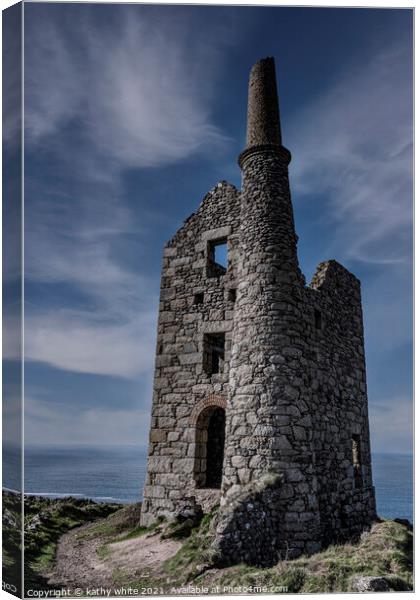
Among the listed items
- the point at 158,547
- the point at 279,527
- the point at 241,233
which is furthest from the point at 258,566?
the point at 241,233

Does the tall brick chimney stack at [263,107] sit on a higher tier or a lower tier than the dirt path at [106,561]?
higher

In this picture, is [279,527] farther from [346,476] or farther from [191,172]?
[191,172]

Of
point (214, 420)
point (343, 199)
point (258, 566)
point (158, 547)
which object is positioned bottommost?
point (158, 547)

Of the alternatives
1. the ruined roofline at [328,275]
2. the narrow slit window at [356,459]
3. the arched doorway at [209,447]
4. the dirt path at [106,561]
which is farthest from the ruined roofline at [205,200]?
the dirt path at [106,561]

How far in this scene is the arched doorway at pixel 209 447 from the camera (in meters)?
12.4

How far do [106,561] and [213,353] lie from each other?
5.46 meters

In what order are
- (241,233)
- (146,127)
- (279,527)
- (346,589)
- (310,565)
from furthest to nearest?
(241,233), (146,127), (279,527), (310,565), (346,589)

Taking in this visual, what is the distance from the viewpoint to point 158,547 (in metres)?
10.5

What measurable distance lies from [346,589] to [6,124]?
8.46 m

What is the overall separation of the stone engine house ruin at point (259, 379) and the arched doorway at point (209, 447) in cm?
3

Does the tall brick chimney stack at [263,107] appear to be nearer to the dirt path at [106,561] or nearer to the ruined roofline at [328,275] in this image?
the ruined roofline at [328,275]

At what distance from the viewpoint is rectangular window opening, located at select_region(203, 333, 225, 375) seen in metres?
13.1

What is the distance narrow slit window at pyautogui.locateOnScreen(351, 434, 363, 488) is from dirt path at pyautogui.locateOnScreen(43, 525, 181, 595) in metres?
5.02

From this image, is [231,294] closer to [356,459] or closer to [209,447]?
[209,447]
